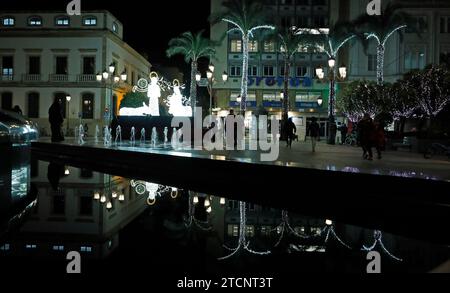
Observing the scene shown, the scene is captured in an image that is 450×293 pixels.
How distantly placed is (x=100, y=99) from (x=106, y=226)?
4583 cm

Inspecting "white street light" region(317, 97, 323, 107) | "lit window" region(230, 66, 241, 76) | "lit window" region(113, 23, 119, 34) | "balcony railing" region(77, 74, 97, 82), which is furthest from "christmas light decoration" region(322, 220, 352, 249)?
"lit window" region(230, 66, 241, 76)

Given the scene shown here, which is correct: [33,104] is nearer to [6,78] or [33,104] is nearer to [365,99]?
[6,78]

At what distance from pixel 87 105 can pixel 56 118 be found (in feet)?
79.2

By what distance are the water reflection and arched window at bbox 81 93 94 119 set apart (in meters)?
42.4

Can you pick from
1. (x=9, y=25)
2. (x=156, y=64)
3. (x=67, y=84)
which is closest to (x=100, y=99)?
(x=67, y=84)

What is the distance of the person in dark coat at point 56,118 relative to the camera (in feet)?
92.0

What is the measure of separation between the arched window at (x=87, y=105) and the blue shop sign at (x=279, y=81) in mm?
18608

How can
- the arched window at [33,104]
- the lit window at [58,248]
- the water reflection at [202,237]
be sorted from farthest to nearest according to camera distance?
the arched window at [33,104] < the lit window at [58,248] < the water reflection at [202,237]

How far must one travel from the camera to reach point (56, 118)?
28.8m

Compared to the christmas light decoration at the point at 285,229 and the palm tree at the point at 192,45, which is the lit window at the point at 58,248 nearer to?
the christmas light decoration at the point at 285,229

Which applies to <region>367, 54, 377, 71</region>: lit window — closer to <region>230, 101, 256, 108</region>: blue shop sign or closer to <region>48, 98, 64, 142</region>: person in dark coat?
<region>230, 101, 256, 108</region>: blue shop sign

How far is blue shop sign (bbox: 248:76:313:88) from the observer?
61369 millimetres

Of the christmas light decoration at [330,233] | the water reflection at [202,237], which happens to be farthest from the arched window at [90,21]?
the christmas light decoration at [330,233]
